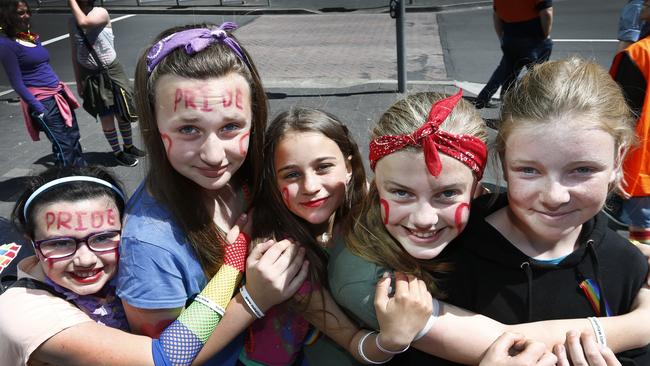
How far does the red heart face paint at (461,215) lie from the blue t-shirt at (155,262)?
0.80 m

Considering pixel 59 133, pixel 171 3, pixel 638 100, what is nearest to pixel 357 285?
pixel 638 100

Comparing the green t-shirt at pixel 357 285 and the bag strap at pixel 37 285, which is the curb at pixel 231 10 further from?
the bag strap at pixel 37 285

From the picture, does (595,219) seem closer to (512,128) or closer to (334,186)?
(512,128)

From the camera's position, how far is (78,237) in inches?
68.6

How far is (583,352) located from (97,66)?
5.19 meters

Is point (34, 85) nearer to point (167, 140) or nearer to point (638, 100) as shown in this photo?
point (167, 140)

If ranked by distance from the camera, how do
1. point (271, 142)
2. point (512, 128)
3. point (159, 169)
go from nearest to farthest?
point (512, 128), point (159, 169), point (271, 142)

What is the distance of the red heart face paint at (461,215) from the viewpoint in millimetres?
1618

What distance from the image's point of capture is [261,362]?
1882 mm

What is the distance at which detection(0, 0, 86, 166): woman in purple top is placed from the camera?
16.0 feet

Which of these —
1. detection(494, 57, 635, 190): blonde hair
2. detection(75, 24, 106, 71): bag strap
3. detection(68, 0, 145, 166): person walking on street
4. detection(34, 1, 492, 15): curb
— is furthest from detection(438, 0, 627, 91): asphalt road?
detection(494, 57, 635, 190): blonde hair

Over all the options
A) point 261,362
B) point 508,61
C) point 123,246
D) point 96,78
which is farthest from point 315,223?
point 508,61

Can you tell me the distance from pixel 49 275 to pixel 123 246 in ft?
0.83

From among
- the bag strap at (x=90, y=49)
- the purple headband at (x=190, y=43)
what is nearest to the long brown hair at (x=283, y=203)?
the purple headband at (x=190, y=43)
